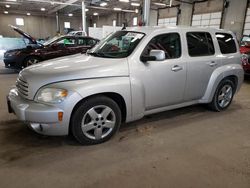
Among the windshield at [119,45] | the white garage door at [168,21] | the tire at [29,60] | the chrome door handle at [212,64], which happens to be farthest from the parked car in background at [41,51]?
the white garage door at [168,21]

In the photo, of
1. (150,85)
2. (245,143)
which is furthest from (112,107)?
(245,143)

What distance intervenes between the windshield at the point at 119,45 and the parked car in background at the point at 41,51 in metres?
4.13

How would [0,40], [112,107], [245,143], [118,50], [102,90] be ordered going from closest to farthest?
[102,90]
[112,107]
[245,143]
[118,50]
[0,40]

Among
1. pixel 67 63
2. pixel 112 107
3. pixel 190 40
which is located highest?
pixel 190 40

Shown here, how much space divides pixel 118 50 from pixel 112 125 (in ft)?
Result: 3.74

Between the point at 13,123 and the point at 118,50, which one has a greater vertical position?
the point at 118,50

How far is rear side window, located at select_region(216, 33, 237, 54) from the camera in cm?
371

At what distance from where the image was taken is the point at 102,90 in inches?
97.4

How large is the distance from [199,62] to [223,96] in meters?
1.13

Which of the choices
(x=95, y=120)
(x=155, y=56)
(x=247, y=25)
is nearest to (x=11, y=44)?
(x=95, y=120)

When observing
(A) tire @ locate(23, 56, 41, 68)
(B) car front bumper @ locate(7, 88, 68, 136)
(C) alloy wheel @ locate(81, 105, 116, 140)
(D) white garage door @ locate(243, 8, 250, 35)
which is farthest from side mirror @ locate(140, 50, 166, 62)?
(D) white garage door @ locate(243, 8, 250, 35)

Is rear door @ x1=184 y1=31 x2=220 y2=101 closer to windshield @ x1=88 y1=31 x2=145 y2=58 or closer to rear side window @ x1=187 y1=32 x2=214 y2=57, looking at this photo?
rear side window @ x1=187 y1=32 x2=214 y2=57

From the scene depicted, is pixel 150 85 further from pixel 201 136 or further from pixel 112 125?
pixel 201 136

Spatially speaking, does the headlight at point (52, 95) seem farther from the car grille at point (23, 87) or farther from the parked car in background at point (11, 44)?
the parked car in background at point (11, 44)
